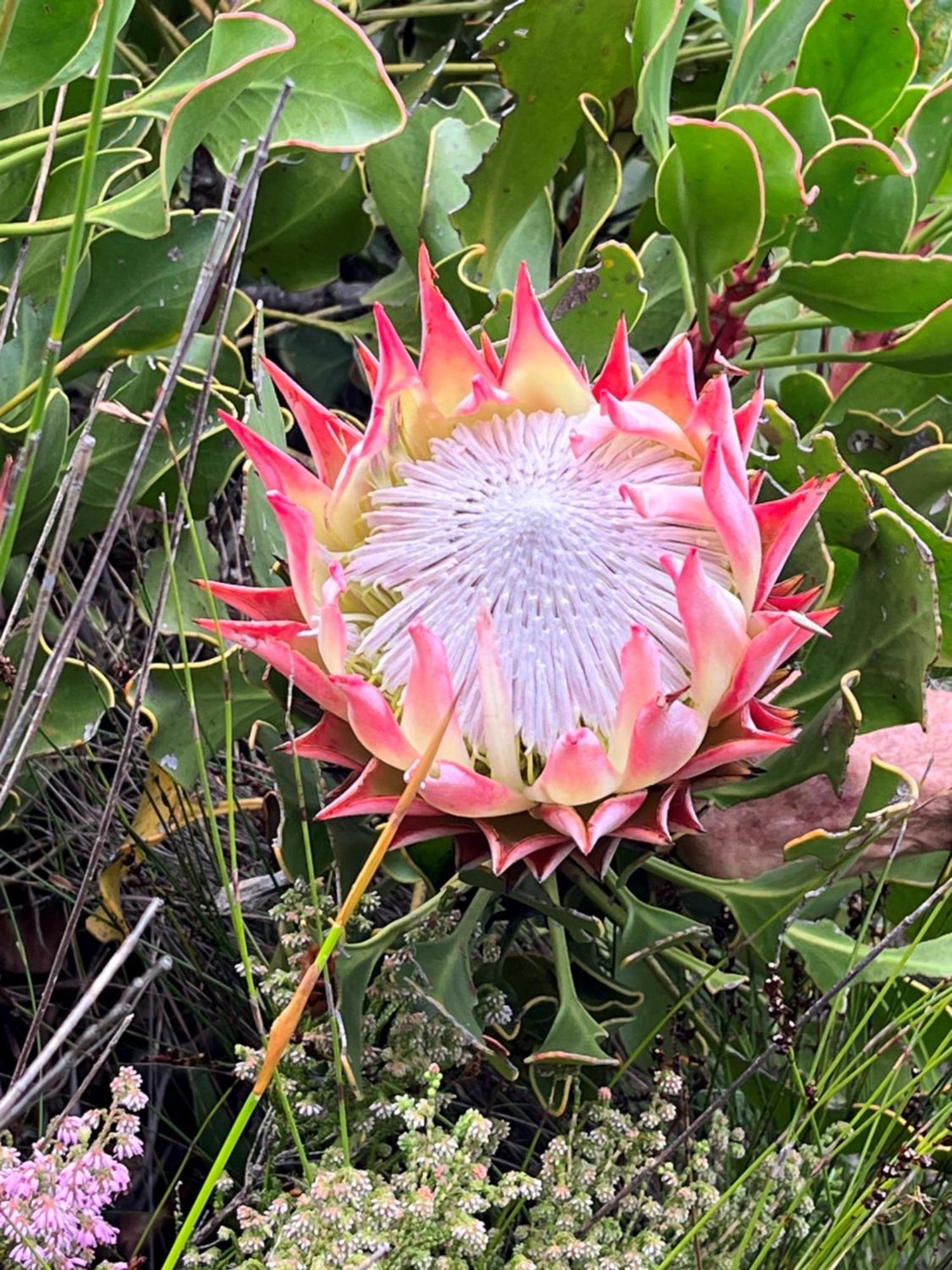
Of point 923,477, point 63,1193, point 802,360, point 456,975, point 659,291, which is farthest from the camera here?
point 659,291

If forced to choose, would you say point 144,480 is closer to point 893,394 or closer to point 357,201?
point 357,201

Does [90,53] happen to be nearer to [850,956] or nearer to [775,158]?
[775,158]

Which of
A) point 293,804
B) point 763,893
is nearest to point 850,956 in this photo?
point 763,893

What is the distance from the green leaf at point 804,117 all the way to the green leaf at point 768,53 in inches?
3.3

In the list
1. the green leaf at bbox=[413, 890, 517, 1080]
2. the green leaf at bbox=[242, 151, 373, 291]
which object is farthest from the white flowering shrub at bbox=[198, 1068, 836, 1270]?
the green leaf at bbox=[242, 151, 373, 291]

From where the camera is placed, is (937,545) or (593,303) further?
(593,303)

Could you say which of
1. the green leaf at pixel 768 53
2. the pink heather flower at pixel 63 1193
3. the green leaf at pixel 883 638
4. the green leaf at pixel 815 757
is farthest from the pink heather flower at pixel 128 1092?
the green leaf at pixel 768 53

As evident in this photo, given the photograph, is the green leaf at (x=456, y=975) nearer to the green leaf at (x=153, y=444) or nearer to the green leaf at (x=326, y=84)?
the green leaf at (x=153, y=444)

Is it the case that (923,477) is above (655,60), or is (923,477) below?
below

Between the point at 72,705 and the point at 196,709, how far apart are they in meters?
0.11

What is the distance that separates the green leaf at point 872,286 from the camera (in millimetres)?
1041

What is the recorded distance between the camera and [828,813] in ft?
3.59

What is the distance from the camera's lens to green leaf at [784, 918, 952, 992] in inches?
38.2

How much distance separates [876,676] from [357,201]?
2.39ft
